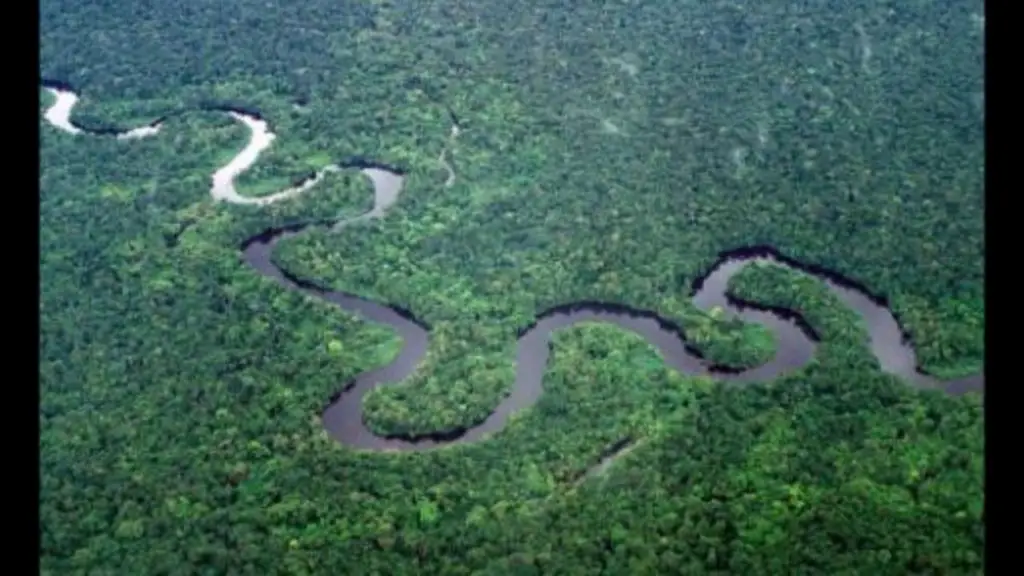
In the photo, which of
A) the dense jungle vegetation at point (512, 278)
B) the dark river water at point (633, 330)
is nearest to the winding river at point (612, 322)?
the dark river water at point (633, 330)

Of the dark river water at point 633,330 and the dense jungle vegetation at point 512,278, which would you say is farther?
the dark river water at point 633,330

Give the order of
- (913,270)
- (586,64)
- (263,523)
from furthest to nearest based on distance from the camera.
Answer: (586,64) < (913,270) < (263,523)

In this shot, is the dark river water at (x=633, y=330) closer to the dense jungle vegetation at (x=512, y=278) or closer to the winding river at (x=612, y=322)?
the winding river at (x=612, y=322)

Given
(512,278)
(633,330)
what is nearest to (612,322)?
(633,330)

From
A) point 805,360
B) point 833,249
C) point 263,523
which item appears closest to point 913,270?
point 833,249

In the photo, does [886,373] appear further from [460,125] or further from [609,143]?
[460,125]
